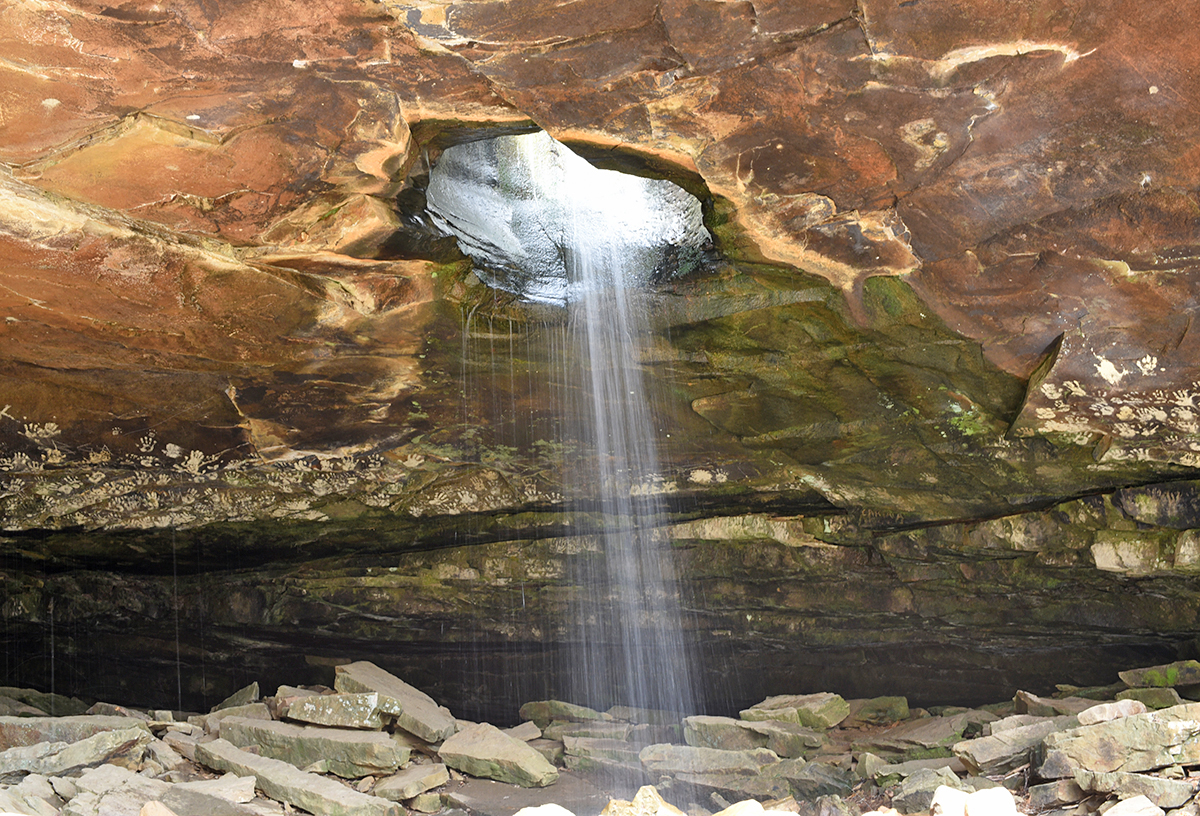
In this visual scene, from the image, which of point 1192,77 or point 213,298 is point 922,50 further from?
point 213,298

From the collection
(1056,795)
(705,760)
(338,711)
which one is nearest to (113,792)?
(338,711)

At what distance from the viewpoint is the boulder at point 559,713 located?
31.7 feet

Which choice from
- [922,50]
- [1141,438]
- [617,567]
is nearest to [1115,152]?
[922,50]

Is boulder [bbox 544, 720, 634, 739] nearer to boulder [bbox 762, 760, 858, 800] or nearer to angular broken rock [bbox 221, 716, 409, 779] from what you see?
boulder [bbox 762, 760, 858, 800]

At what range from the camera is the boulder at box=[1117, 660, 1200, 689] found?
810 cm

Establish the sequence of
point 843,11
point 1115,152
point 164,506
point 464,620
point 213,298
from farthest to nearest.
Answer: point 464,620 → point 164,506 → point 213,298 → point 1115,152 → point 843,11

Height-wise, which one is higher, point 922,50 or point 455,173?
point 455,173

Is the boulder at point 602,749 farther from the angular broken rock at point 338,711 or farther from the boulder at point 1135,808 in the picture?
the boulder at point 1135,808

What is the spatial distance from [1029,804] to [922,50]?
501 centimetres

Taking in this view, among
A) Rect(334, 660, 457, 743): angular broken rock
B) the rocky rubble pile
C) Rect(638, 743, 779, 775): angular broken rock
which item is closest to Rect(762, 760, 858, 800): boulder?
the rocky rubble pile

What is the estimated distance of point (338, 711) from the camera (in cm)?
745

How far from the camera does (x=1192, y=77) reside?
10.7 ft

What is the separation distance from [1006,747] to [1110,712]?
85 cm

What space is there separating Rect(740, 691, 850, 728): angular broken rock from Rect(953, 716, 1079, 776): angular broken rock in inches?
97.8
